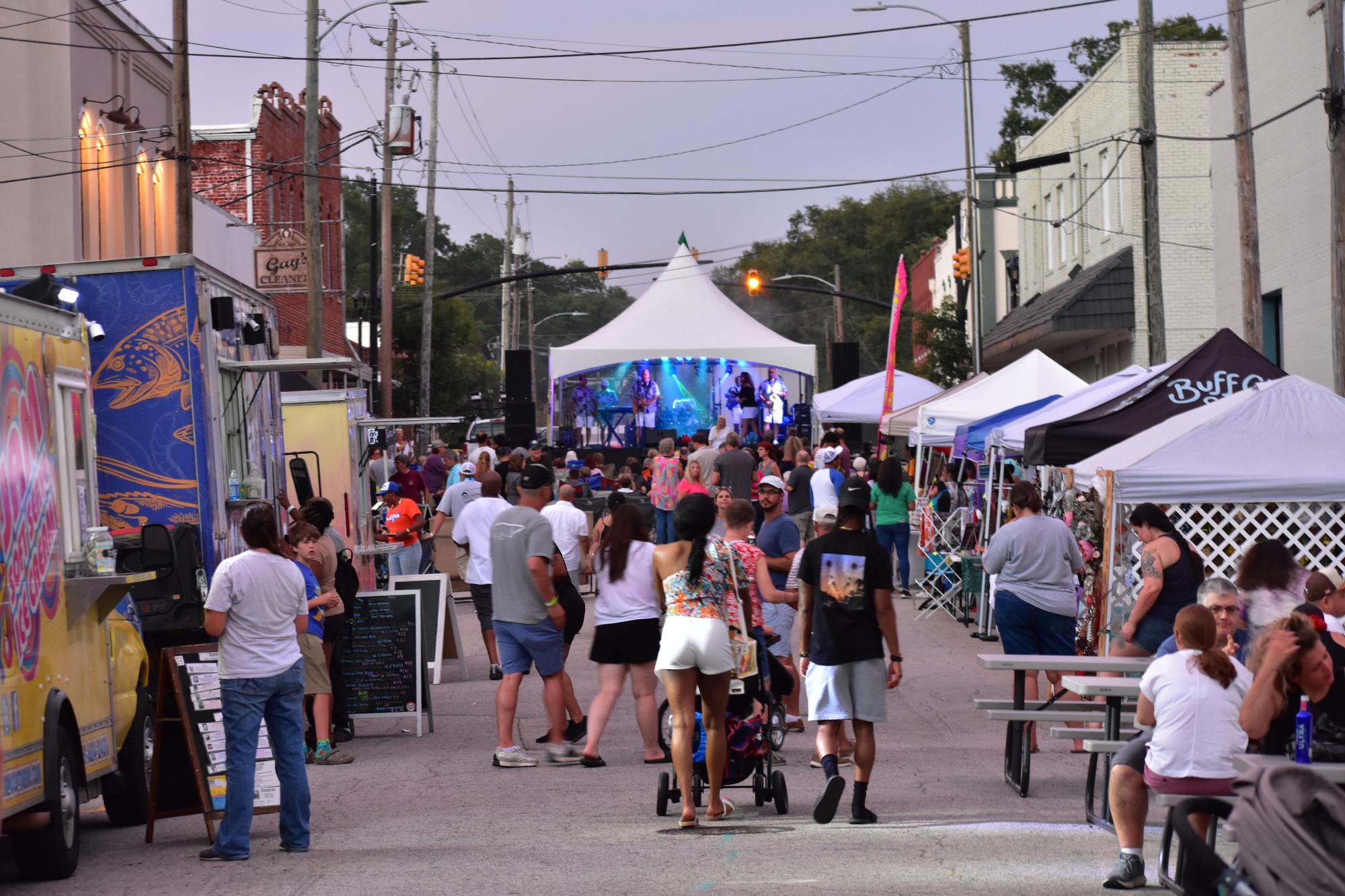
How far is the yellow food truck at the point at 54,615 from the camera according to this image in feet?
24.1

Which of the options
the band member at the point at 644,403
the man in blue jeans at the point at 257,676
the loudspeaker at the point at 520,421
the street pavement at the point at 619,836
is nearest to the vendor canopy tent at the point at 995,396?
the street pavement at the point at 619,836

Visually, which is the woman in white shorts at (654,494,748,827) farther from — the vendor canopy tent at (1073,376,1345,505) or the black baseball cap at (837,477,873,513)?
the vendor canopy tent at (1073,376,1345,505)

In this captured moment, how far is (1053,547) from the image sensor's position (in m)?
11.4

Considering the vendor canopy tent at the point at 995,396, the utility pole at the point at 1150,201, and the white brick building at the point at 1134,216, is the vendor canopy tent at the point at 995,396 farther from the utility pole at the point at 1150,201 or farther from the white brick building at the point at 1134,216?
the white brick building at the point at 1134,216

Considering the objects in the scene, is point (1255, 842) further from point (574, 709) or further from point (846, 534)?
point (574, 709)

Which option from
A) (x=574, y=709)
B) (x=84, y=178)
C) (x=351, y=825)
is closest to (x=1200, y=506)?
(x=574, y=709)

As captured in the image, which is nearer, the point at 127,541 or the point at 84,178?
the point at 127,541

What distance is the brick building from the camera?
129 ft

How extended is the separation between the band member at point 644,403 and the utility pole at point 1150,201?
1970cm

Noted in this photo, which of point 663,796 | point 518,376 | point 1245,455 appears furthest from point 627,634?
point 518,376

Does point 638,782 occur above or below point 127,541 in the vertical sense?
below

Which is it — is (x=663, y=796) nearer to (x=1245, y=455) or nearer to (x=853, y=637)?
(x=853, y=637)

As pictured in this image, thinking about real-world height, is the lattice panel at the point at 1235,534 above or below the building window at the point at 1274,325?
below

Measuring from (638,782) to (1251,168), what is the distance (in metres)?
12.6
